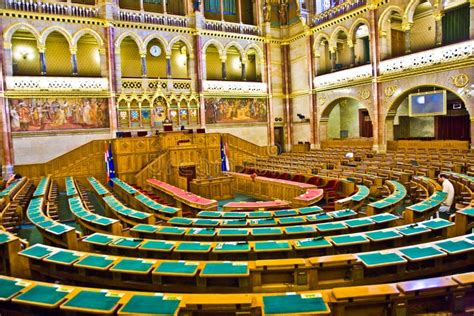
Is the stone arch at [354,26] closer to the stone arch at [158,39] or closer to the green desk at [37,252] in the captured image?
the stone arch at [158,39]

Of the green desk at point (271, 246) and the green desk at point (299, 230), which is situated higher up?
the green desk at point (271, 246)

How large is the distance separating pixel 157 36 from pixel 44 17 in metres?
5.87

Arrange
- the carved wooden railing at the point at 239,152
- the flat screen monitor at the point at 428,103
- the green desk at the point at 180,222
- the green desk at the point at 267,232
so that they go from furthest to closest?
1. the carved wooden railing at the point at 239,152
2. the flat screen monitor at the point at 428,103
3. the green desk at the point at 180,222
4. the green desk at the point at 267,232

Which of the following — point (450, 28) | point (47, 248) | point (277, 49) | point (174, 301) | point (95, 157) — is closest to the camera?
point (174, 301)

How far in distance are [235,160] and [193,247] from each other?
14.6 metres

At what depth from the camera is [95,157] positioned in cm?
1638

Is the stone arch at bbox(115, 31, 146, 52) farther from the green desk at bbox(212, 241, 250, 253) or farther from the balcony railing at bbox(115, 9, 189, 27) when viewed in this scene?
the green desk at bbox(212, 241, 250, 253)

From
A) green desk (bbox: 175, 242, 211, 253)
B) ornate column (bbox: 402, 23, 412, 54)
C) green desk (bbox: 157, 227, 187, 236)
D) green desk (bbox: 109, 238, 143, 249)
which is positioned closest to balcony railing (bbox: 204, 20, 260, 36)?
ornate column (bbox: 402, 23, 412, 54)

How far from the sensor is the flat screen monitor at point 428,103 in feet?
51.9

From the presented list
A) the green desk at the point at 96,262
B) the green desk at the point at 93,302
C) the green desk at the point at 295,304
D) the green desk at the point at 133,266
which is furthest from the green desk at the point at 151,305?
the green desk at the point at 96,262

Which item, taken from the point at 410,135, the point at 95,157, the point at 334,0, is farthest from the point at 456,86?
the point at 95,157

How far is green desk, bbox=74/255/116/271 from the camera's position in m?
4.12

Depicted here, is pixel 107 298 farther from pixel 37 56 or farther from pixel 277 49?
pixel 277 49

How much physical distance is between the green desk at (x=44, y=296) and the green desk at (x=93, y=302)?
0.47ft
